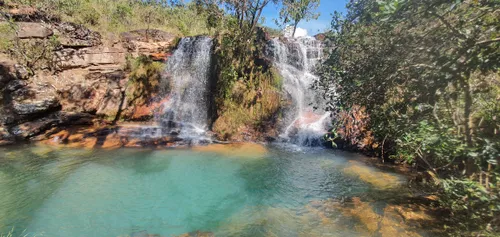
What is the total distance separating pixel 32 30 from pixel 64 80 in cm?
249

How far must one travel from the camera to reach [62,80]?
1162 cm

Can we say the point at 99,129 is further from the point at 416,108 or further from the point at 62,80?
the point at 416,108

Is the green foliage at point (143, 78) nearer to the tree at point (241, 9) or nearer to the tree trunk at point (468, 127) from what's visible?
the tree at point (241, 9)

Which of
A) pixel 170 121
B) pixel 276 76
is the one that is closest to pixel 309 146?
pixel 276 76

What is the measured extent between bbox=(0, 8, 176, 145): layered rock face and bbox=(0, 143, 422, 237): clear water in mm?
1587

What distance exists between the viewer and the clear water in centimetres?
483

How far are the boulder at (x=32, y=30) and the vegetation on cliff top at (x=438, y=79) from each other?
12988mm

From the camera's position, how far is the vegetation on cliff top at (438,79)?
281cm

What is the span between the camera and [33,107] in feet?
32.2

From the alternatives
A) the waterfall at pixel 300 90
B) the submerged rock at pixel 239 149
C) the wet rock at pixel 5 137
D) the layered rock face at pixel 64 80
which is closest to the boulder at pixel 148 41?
the layered rock face at pixel 64 80

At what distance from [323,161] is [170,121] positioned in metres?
7.25

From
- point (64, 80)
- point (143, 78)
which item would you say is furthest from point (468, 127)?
point (64, 80)

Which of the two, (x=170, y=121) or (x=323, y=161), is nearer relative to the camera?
(x=323, y=161)

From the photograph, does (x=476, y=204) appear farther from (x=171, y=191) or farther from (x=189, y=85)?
(x=189, y=85)
